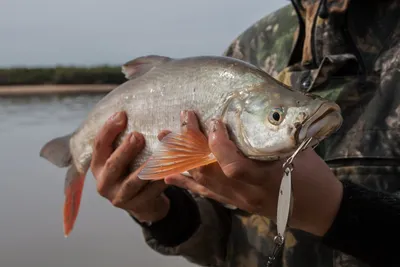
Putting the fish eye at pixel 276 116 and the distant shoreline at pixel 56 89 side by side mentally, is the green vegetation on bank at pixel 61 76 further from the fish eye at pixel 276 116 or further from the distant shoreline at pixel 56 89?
the fish eye at pixel 276 116

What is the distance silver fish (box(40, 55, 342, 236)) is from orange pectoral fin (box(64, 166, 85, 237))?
0.16 metres

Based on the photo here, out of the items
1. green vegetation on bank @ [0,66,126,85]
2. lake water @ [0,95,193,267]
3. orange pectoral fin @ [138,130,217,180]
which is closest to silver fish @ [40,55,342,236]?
orange pectoral fin @ [138,130,217,180]

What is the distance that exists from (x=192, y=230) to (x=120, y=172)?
58 cm

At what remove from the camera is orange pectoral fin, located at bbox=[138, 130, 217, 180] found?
4.86ft

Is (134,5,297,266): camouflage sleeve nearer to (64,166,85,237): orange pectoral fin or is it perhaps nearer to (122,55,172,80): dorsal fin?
(64,166,85,237): orange pectoral fin

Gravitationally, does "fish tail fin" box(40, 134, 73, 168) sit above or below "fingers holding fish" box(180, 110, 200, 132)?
below

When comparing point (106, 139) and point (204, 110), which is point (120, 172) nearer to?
point (106, 139)

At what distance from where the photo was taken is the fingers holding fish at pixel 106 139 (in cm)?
193

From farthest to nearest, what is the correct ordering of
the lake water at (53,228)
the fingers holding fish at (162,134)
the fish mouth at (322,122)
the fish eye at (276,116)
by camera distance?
the lake water at (53,228), the fingers holding fish at (162,134), the fish eye at (276,116), the fish mouth at (322,122)

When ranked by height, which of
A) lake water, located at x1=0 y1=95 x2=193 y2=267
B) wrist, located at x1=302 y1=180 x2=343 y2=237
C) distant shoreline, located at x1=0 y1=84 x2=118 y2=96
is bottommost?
distant shoreline, located at x1=0 y1=84 x2=118 y2=96

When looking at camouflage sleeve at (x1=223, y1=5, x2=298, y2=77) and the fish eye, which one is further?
camouflage sleeve at (x1=223, y1=5, x2=298, y2=77)

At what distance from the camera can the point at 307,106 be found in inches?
49.9

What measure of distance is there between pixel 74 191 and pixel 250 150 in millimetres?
1221

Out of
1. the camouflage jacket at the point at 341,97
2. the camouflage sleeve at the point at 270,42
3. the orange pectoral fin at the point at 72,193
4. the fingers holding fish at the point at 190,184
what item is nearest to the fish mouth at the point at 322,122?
the fingers holding fish at the point at 190,184
